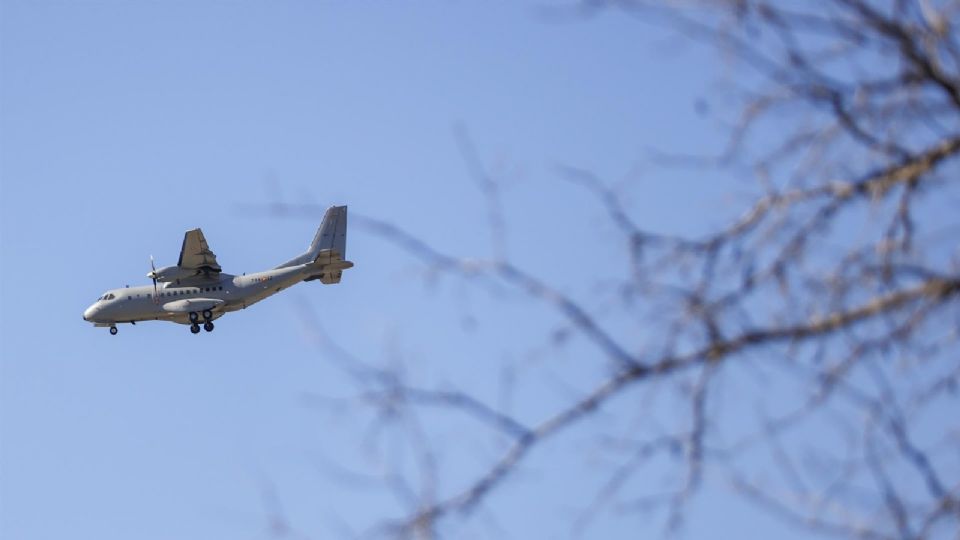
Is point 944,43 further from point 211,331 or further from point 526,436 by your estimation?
point 211,331

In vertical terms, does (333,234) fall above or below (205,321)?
above

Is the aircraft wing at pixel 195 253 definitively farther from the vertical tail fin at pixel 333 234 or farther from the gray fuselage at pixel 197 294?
the vertical tail fin at pixel 333 234

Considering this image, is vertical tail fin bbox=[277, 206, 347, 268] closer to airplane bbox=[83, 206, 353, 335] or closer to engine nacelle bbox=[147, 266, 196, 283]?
airplane bbox=[83, 206, 353, 335]

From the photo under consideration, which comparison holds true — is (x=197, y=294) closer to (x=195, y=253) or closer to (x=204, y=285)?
(x=204, y=285)

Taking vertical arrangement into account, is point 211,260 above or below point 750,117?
above

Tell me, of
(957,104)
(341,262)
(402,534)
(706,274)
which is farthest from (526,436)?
(341,262)

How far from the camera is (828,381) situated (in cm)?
352

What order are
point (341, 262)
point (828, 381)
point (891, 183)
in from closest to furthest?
point (828, 381) < point (891, 183) < point (341, 262)

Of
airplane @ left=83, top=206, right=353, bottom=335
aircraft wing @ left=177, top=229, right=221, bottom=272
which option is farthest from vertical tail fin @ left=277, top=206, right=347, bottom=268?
aircraft wing @ left=177, top=229, right=221, bottom=272

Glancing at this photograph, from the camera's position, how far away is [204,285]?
43.1 meters

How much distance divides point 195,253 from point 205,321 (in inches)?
86.4

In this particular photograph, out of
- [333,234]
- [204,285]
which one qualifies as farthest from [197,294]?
[333,234]

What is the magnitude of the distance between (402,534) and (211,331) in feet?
133

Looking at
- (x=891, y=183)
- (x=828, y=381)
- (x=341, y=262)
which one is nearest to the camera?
(x=828, y=381)
